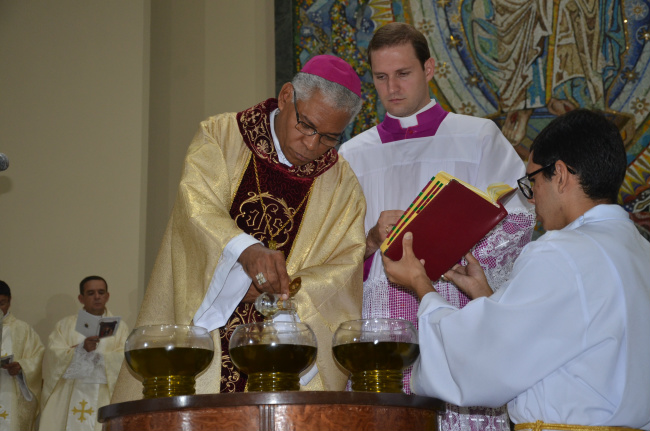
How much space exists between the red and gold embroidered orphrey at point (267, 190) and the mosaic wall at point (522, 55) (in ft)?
10.6

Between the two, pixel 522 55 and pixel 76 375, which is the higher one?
pixel 522 55

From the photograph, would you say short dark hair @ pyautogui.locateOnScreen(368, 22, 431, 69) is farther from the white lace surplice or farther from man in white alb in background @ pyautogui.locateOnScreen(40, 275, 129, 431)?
man in white alb in background @ pyautogui.locateOnScreen(40, 275, 129, 431)

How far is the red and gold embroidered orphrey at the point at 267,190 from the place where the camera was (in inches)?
137

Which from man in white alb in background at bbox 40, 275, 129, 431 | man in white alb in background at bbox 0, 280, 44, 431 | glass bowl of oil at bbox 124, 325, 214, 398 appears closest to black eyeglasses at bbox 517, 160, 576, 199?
glass bowl of oil at bbox 124, 325, 214, 398

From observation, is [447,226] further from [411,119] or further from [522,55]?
[522,55]

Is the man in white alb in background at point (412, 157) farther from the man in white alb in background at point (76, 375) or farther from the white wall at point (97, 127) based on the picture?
the man in white alb in background at point (76, 375)

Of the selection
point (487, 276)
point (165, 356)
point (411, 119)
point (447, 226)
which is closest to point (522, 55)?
point (411, 119)

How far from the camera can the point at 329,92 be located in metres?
3.38

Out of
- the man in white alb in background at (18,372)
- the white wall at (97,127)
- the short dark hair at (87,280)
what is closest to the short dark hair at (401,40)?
the white wall at (97,127)

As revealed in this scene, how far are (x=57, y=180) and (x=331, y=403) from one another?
21.7ft

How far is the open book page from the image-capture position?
730cm

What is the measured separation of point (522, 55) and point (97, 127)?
414 cm

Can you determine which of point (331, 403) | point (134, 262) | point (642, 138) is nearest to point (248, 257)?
point (331, 403)

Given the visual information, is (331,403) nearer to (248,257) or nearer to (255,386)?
(255,386)
